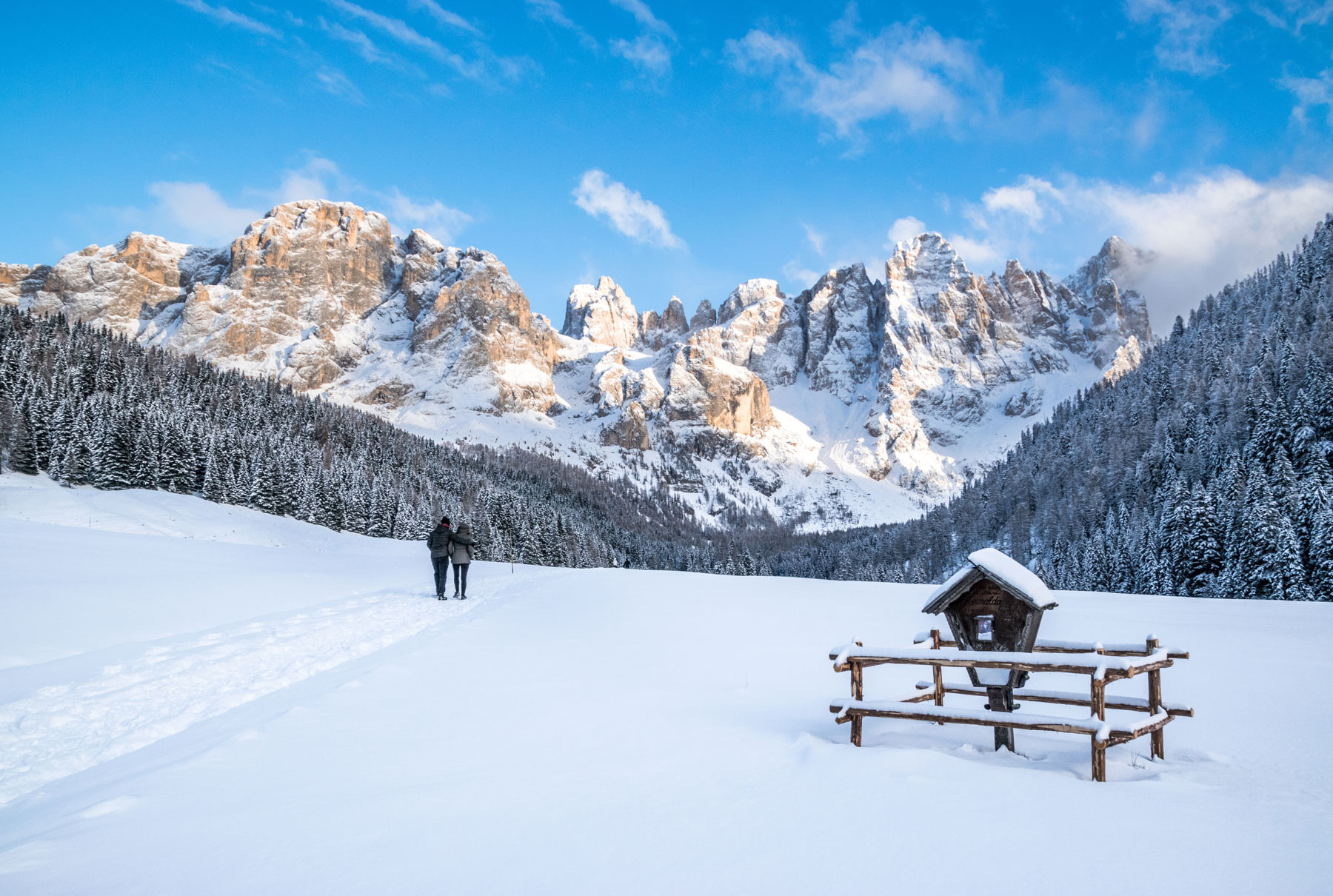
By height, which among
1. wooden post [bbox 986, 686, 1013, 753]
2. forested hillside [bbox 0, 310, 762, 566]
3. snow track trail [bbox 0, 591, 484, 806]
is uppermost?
forested hillside [bbox 0, 310, 762, 566]

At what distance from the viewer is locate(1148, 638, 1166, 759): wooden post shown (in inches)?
284

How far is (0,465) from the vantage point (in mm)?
52625

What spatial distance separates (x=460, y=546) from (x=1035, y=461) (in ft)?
394

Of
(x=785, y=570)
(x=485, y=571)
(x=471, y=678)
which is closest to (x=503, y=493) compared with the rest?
(x=485, y=571)

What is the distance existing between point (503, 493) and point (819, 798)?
97284mm

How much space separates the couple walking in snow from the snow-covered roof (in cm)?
1573

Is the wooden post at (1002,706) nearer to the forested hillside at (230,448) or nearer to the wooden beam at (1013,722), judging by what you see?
the wooden beam at (1013,722)

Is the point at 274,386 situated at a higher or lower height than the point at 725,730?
higher

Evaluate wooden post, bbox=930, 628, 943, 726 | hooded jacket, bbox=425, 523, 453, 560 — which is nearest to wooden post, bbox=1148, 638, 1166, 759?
wooden post, bbox=930, 628, 943, 726

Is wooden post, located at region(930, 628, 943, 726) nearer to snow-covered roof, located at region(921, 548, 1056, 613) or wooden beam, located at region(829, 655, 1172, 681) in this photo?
snow-covered roof, located at region(921, 548, 1056, 613)

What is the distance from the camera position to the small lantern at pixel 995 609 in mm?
8219

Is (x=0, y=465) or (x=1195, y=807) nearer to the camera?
(x=1195, y=807)

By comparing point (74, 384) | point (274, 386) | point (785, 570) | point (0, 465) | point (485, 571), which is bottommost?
point (785, 570)

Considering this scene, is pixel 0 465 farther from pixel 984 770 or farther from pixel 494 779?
pixel 984 770
